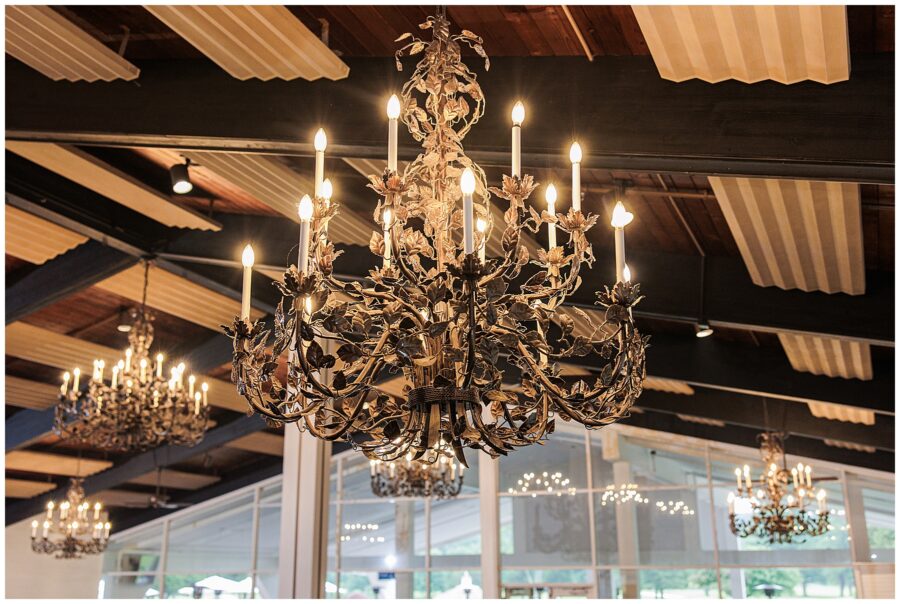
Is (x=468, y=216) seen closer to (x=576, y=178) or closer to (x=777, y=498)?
(x=576, y=178)

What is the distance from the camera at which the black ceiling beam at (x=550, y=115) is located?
2.92 metres

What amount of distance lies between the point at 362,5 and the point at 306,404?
1.62m

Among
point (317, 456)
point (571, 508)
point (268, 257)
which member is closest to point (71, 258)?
point (268, 257)

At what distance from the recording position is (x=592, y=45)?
10.5ft

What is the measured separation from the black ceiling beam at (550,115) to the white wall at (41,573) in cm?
1293

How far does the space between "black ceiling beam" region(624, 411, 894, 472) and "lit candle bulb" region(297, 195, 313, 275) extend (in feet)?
30.5

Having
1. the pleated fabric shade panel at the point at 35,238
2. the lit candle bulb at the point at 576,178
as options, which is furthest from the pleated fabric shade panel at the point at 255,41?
the pleated fabric shade panel at the point at 35,238

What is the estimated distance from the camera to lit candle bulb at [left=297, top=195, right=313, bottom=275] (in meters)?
2.12

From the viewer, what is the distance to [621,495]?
1198cm

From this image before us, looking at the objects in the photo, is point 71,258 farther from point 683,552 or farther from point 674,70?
point 683,552

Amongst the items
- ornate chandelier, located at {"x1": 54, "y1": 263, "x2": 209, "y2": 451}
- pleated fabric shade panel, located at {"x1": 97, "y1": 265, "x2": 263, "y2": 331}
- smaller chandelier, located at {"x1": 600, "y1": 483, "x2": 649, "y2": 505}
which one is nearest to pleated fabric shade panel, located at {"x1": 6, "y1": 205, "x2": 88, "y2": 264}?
pleated fabric shade panel, located at {"x1": 97, "y1": 265, "x2": 263, "y2": 331}

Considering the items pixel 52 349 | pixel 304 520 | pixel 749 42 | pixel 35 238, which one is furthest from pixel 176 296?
pixel 749 42

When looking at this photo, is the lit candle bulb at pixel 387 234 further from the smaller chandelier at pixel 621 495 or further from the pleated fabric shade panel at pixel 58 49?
the smaller chandelier at pixel 621 495

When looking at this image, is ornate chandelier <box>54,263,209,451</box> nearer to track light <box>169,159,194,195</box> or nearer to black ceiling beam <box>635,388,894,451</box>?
track light <box>169,159,194,195</box>
